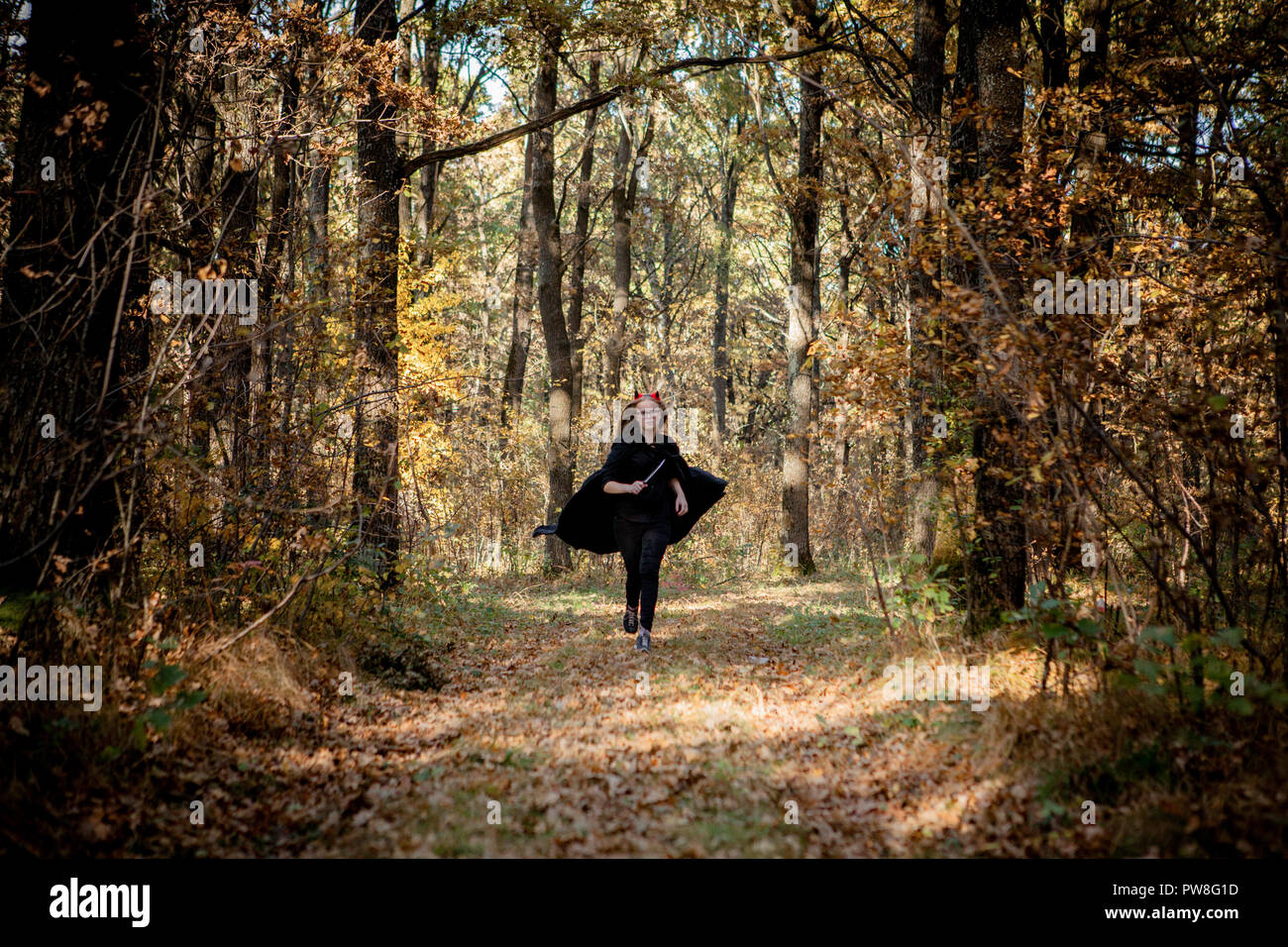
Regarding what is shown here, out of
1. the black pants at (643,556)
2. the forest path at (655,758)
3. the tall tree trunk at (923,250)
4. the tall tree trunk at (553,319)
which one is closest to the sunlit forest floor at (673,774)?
the forest path at (655,758)

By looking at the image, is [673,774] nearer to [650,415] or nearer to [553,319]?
[650,415]

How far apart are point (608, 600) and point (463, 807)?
7.88 m

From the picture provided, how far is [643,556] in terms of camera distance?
785 cm

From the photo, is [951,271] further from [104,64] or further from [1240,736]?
[104,64]

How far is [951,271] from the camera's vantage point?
6734 mm

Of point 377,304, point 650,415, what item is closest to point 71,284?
point 377,304

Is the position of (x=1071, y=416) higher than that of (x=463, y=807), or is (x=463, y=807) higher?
(x=1071, y=416)

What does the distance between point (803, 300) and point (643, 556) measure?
9.18 m

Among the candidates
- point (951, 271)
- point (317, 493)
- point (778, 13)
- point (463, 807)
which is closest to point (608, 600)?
point (317, 493)

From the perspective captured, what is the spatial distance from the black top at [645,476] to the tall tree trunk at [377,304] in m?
2.36

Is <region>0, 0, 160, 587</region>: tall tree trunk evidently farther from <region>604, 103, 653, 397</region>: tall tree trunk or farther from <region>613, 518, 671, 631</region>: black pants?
<region>604, 103, 653, 397</region>: tall tree trunk

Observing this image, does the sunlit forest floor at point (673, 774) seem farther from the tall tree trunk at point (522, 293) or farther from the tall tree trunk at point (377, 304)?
the tall tree trunk at point (522, 293)

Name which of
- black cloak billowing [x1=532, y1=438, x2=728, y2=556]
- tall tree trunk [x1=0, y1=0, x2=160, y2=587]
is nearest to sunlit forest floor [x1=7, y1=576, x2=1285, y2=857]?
tall tree trunk [x1=0, y1=0, x2=160, y2=587]
